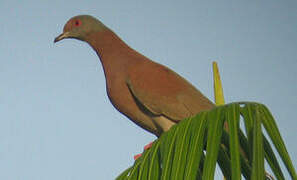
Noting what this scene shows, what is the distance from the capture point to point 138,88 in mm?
3279

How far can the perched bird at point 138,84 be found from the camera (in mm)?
3262

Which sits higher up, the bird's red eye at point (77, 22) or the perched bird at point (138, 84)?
the bird's red eye at point (77, 22)

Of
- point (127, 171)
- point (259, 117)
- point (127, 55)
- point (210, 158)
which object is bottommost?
point (127, 171)

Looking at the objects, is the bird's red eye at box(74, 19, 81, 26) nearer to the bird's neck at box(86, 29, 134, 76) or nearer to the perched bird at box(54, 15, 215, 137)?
the perched bird at box(54, 15, 215, 137)

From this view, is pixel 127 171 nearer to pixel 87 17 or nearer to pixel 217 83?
pixel 217 83

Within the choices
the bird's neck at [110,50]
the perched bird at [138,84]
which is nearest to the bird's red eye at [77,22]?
the perched bird at [138,84]

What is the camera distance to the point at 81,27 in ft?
11.9

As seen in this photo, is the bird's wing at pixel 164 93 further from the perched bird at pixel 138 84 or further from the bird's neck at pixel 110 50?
the bird's neck at pixel 110 50

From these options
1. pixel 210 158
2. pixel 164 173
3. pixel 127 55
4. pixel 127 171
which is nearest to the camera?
pixel 210 158

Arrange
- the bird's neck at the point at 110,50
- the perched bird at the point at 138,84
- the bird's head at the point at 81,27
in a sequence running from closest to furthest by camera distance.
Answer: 1. the perched bird at the point at 138,84
2. the bird's neck at the point at 110,50
3. the bird's head at the point at 81,27

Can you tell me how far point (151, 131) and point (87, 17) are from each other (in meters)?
1.07

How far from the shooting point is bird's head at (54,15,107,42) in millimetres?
3628

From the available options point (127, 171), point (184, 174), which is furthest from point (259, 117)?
point (127, 171)

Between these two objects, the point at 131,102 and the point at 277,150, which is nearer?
the point at 277,150
